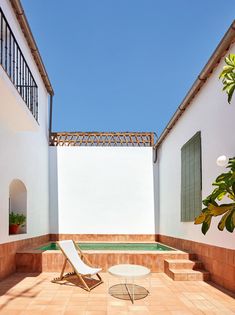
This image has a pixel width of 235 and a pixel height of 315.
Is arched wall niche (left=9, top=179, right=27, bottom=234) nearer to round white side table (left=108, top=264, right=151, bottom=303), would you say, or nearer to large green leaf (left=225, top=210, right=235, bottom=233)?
round white side table (left=108, top=264, right=151, bottom=303)

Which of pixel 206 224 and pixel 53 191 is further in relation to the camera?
pixel 53 191

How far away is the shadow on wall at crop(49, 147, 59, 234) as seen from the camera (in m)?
11.9

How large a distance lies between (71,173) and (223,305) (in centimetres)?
828

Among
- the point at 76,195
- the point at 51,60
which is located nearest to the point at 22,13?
the point at 76,195

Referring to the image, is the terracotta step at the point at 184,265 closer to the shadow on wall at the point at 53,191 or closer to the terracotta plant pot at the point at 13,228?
the terracotta plant pot at the point at 13,228

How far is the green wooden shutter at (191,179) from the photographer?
759cm

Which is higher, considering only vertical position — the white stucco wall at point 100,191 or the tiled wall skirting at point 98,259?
the white stucco wall at point 100,191

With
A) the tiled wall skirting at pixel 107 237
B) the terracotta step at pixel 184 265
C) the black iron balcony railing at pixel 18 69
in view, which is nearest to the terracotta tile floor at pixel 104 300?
the terracotta step at pixel 184 265

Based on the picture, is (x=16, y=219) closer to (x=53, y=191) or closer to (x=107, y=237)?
(x=53, y=191)

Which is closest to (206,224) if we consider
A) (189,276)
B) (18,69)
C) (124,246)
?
(189,276)

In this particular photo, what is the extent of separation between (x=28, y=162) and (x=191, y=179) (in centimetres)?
444

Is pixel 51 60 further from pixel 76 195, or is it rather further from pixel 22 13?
pixel 22 13

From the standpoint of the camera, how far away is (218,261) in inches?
241

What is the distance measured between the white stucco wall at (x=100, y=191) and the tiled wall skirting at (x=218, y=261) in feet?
14.5
